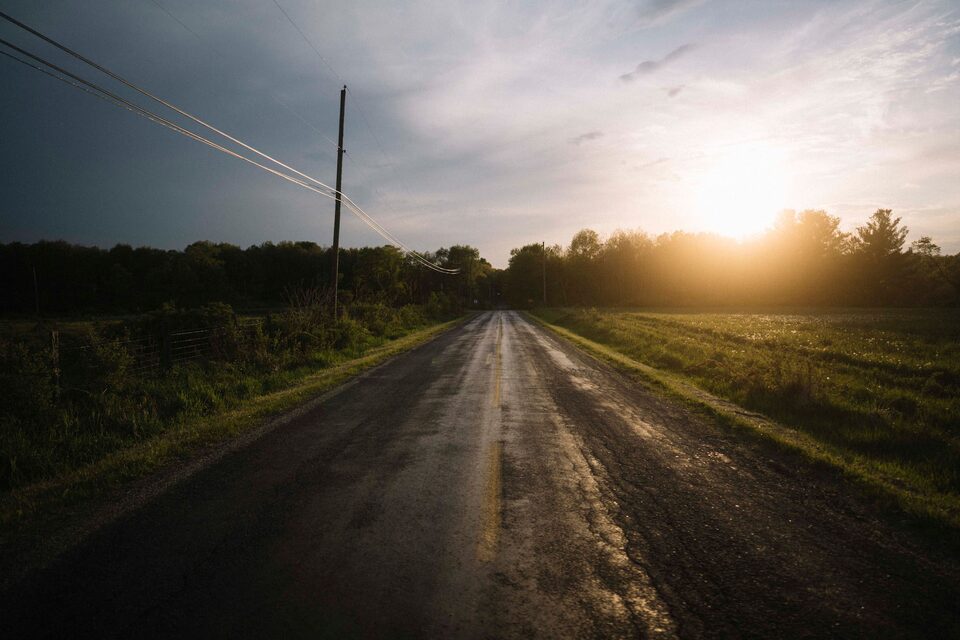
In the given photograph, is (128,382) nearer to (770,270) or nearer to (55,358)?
(55,358)

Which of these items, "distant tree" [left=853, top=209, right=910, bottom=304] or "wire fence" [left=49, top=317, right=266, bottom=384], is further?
"distant tree" [left=853, top=209, right=910, bottom=304]

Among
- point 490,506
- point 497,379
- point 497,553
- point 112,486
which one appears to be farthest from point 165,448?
point 497,379

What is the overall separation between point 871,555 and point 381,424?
6.77 meters

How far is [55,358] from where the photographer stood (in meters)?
7.93

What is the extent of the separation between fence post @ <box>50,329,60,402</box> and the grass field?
12.4 meters

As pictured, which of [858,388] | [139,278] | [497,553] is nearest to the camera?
[497,553]

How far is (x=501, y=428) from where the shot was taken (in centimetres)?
785

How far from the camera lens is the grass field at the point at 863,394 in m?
5.86

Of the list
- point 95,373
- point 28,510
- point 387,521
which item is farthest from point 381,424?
point 95,373

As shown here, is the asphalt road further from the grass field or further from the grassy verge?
the grass field

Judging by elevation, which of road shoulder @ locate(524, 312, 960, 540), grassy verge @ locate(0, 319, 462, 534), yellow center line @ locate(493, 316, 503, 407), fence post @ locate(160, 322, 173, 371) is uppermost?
fence post @ locate(160, 322, 173, 371)

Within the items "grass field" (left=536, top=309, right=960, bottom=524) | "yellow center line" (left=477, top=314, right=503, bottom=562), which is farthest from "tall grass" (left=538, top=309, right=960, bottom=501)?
"yellow center line" (left=477, top=314, right=503, bottom=562)

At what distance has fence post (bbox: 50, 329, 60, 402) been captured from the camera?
7.75m

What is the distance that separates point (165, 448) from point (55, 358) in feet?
11.4
